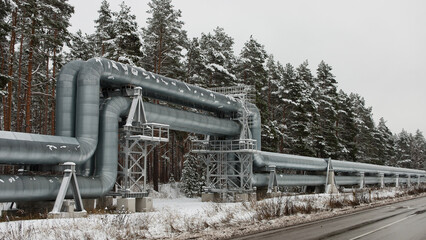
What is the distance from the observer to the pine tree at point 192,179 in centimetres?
4341

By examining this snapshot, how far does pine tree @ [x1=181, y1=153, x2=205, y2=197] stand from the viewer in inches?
1709

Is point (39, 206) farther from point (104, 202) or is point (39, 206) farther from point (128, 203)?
point (128, 203)

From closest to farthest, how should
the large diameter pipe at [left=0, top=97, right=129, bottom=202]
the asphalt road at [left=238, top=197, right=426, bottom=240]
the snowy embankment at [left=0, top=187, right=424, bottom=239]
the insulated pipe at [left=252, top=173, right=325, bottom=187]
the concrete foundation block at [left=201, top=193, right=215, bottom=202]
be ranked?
the snowy embankment at [left=0, top=187, right=424, bottom=239]
the asphalt road at [left=238, top=197, right=426, bottom=240]
the large diameter pipe at [left=0, top=97, right=129, bottom=202]
the concrete foundation block at [left=201, top=193, right=215, bottom=202]
the insulated pipe at [left=252, top=173, right=325, bottom=187]

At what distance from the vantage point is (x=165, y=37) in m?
44.2

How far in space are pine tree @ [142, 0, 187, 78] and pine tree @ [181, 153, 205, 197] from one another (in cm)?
974

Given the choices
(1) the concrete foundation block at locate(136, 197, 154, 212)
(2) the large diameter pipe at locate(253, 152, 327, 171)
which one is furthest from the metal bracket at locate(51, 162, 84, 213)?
(2) the large diameter pipe at locate(253, 152, 327, 171)

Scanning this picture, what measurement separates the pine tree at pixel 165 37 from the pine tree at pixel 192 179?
32.0 feet

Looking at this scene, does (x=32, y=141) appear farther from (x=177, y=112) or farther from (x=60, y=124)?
(x=177, y=112)

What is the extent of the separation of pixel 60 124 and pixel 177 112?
347 inches

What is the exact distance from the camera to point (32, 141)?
20375 millimetres

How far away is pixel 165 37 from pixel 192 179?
15549 millimetres

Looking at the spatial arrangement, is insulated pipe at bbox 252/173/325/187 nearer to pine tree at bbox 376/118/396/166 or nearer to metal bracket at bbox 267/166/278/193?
metal bracket at bbox 267/166/278/193

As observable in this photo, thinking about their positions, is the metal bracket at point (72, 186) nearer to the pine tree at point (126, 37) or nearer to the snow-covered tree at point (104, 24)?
the pine tree at point (126, 37)

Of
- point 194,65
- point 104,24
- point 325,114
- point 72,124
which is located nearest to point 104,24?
point 104,24
